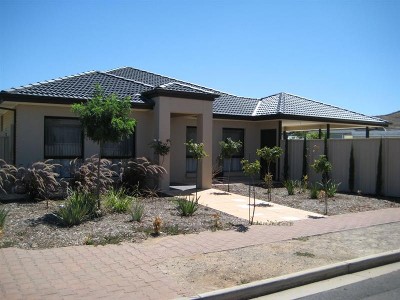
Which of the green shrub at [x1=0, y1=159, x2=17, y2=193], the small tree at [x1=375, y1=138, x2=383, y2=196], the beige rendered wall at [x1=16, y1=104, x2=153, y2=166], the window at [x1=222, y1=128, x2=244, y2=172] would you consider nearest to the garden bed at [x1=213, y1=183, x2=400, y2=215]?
the small tree at [x1=375, y1=138, x2=383, y2=196]

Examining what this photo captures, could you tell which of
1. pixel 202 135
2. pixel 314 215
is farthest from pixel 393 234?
pixel 202 135

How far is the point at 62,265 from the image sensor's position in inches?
248

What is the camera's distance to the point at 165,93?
1512 cm

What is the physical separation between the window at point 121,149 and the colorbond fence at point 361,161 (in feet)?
25.8

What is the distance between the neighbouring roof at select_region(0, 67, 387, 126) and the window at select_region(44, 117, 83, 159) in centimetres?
107

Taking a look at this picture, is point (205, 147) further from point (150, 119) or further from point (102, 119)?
point (102, 119)

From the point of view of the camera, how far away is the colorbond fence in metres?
15.2

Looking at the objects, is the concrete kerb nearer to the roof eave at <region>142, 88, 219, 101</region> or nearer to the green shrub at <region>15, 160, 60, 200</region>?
the green shrub at <region>15, 160, 60, 200</region>

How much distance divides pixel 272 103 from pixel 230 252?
1505cm

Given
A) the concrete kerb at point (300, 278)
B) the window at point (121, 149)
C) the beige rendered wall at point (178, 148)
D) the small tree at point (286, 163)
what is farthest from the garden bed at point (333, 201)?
the concrete kerb at point (300, 278)

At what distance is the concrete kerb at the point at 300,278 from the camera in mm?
5422

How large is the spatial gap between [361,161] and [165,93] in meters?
8.34

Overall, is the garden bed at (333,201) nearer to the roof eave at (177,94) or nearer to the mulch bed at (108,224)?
the mulch bed at (108,224)

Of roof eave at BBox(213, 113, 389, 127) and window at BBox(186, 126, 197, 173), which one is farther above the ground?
roof eave at BBox(213, 113, 389, 127)
